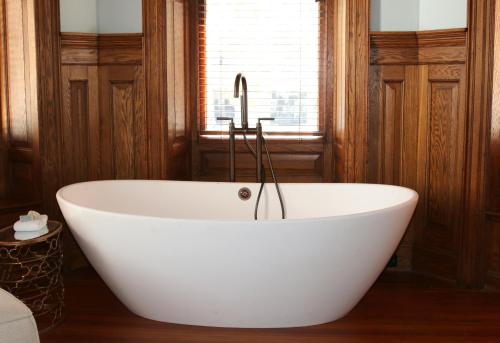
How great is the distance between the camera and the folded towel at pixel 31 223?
294cm

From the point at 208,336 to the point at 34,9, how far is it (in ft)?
6.32

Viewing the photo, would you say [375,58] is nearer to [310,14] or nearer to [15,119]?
[310,14]

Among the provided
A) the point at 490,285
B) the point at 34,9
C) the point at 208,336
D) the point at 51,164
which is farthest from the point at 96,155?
the point at 490,285

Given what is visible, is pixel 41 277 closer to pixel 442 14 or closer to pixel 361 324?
pixel 361 324

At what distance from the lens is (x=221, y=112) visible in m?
4.27

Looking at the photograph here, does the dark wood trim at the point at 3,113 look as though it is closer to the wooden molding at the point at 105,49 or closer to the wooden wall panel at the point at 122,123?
the wooden molding at the point at 105,49

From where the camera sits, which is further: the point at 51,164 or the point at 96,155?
the point at 96,155

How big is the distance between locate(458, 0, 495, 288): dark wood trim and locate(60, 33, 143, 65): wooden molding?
1.79 metres

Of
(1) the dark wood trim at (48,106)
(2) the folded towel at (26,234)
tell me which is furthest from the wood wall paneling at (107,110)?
(2) the folded towel at (26,234)

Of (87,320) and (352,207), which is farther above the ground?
(352,207)

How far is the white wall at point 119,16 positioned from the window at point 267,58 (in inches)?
18.9

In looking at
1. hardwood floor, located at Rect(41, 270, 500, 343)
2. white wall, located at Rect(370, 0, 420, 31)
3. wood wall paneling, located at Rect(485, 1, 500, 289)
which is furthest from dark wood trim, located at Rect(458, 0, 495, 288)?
white wall, located at Rect(370, 0, 420, 31)

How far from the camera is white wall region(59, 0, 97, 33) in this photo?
12.3ft

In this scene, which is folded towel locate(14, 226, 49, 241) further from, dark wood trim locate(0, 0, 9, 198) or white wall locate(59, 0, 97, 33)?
white wall locate(59, 0, 97, 33)
